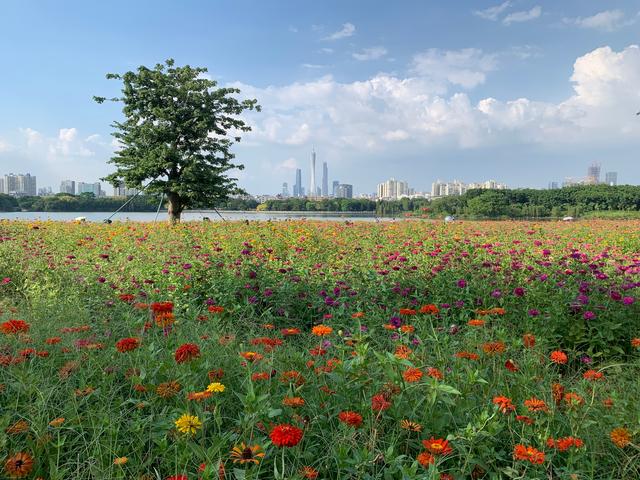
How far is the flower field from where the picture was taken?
1.49 meters

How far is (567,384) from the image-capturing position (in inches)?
97.7

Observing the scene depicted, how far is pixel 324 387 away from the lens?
1864 mm

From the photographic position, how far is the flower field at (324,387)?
149cm

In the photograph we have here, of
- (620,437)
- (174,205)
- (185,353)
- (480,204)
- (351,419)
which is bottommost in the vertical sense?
(620,437)

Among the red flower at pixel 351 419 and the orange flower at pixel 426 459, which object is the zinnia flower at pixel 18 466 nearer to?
the red flower at pixel 351 419

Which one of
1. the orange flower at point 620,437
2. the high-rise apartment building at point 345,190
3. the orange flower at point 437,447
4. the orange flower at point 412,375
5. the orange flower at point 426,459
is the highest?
the high-rise apartment building at point 345,190

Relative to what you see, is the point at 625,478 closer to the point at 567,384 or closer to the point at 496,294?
the point at 567,384

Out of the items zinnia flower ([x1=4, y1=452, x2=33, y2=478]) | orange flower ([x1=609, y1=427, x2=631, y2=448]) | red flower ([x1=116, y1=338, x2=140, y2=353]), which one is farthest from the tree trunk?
orange flower ([x1=609, y1=427, x2=631, y2=448])

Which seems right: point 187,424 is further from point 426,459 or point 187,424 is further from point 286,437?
point 426,459

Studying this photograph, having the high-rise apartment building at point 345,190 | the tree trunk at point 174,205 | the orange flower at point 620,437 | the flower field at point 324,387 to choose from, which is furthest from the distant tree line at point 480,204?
the high-rise apartment building at point 345,190

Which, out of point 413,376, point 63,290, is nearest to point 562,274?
point 413,376

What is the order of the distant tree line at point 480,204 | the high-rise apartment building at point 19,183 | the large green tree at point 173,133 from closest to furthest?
the large green tree at point 173,133
the distant tree line at point 480,204
the high-rise apartment building at point 19,183

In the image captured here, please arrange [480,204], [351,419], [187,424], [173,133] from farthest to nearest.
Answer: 1. [480,204]
2. [173,133]
3. [351,419]
4. [187,424]

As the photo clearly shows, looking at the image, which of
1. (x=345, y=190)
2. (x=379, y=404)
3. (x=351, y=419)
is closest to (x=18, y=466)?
(x=351, y=419)
